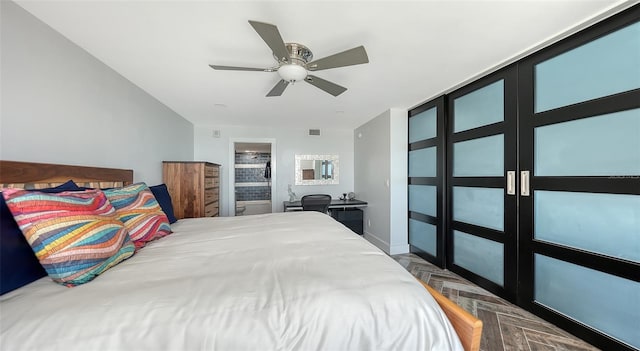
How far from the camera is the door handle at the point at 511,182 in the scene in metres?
2.02

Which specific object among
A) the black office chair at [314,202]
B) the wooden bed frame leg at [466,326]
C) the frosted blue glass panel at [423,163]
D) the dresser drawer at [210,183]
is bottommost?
the wooden bed frame leg at [466,326]

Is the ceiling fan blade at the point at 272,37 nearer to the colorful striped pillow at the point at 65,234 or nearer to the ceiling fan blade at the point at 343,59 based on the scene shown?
the ceiling fan blade at the point at 343,59

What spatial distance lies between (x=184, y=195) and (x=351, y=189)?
315 centimetres

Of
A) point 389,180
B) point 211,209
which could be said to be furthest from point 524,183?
point 211,209

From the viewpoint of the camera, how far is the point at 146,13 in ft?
4.52

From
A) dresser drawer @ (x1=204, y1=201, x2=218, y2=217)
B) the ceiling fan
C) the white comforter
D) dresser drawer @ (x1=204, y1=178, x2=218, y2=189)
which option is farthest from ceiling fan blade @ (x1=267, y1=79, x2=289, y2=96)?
dresser drawer @ (x1=204, y1=201, x2=218, y2=217)

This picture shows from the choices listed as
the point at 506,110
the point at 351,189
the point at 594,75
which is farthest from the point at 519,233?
the point at 351,189

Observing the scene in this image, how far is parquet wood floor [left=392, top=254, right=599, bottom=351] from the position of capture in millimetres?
1582

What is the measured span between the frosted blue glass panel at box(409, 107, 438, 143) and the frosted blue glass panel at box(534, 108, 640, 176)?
121cm

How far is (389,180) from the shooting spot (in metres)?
3.44

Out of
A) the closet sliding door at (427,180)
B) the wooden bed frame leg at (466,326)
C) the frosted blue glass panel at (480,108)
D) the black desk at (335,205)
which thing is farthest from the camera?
the black desk at (335,205)

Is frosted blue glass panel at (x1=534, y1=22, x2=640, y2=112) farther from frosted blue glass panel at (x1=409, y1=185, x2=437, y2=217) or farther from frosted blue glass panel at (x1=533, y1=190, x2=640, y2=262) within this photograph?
frosted blue glass panel at (x1=409, y1=185, x2=437, y2=217)

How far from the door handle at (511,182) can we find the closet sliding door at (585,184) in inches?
3.3

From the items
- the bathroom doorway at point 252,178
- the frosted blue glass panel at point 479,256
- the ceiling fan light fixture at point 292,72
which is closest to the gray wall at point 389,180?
the frosted blue glass panel at point 479,256
